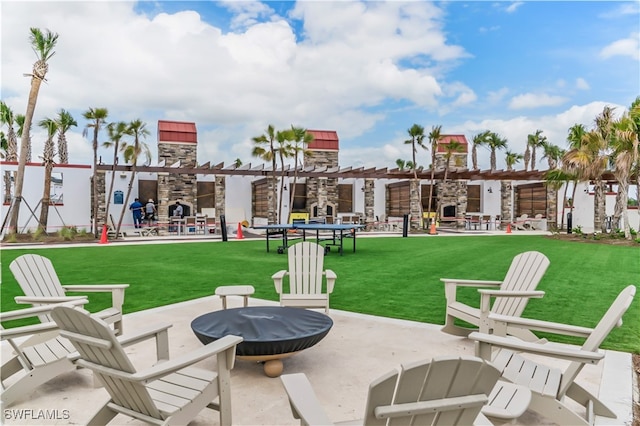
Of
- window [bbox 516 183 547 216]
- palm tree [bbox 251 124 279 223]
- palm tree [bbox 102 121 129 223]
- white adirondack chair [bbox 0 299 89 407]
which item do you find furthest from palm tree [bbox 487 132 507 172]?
white adirondack chair [bbox 0 299 89 407]

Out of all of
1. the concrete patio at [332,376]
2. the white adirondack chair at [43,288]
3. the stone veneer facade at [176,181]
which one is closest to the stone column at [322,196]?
the stone veneer facade at [176,181]

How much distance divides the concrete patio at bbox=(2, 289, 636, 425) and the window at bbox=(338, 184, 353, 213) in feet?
68.8

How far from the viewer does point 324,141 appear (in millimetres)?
26797

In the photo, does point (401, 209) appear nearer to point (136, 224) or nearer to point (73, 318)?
point (136, 224)

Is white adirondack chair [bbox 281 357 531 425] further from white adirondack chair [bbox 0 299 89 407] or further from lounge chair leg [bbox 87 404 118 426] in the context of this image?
white adirondack chair [bbox 0 299 89 407]

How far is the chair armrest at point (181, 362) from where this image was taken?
209 centimetres

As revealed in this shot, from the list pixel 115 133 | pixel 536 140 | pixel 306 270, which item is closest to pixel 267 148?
pixel 115 133

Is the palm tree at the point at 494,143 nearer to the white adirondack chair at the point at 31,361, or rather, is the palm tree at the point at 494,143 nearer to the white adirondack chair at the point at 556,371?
the white adirondack chair at the point at 556,371

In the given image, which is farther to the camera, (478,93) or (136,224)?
(136,224)

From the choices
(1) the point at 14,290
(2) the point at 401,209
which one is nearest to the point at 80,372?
(1) the point at 14,290

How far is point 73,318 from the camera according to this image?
2.22 meters

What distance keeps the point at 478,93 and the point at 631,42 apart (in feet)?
31.4

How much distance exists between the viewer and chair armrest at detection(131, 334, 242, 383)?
2.09 meters

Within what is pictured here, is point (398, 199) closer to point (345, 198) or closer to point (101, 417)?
point (345, 198)
